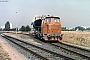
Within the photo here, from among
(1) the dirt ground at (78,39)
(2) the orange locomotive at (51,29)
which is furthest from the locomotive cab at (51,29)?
(1) the dirt ground at (78,39)

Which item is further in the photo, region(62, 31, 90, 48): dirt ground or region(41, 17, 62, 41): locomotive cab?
region(41, 17, 62, 41): locomotive cab

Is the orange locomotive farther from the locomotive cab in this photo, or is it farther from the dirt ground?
the dirt ground

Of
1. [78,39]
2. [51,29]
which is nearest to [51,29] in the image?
[51,29]

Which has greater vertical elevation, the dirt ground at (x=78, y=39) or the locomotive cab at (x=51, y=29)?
the locomotive cab at (x=51, y=29)

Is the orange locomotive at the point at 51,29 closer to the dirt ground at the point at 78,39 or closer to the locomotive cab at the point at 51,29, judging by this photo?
the locomotive cab at the point at 51,29

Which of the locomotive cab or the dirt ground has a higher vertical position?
the locomotive cab

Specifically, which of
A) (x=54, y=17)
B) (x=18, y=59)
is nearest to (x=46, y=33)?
(x=54, y=17)

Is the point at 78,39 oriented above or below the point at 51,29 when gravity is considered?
below

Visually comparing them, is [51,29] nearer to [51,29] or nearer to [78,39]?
[51,29]

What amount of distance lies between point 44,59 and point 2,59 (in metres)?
2.70

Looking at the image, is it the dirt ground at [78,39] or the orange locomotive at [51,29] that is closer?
the dirt ground at [78,39]

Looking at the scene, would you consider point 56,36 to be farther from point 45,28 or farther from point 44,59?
point 44,59

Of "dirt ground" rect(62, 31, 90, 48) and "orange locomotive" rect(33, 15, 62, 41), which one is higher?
"orange locomotive" rect(33, 15, 62, 41)

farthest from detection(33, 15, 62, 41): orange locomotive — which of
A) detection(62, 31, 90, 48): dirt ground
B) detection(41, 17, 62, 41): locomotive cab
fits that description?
detection(62, 31, 90, 48): dirt ground
